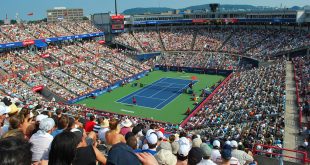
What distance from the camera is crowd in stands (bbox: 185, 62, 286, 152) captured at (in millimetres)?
18672

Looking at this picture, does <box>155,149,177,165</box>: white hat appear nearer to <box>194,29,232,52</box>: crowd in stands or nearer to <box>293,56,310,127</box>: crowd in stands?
<box>293,56,310,127</box>: crowd in stands

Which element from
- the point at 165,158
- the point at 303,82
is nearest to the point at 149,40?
the point at 303,82

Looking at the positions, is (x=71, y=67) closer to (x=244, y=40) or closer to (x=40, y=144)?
(x=244, y=40)

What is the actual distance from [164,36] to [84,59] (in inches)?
948

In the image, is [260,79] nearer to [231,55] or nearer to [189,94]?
[189,94]

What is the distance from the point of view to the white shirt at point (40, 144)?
5.69 m

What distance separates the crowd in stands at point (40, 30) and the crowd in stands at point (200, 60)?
55.9 ft

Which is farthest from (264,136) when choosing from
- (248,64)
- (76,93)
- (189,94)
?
(248,64)

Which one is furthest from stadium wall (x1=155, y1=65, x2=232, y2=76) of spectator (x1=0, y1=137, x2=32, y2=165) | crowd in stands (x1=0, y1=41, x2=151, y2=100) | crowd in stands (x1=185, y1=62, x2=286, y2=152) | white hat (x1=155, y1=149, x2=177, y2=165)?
spectator (x1=0, y1=137, x2=32, y2=165)

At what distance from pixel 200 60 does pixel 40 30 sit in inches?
1170

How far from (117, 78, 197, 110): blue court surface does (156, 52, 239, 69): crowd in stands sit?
306 inches

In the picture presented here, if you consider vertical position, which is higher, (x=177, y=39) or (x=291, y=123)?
(x=177, y=39)

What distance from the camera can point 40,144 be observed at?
5.77 metres

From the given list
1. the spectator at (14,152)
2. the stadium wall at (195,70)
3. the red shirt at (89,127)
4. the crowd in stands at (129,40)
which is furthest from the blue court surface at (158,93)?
the spectator at (14,152)
